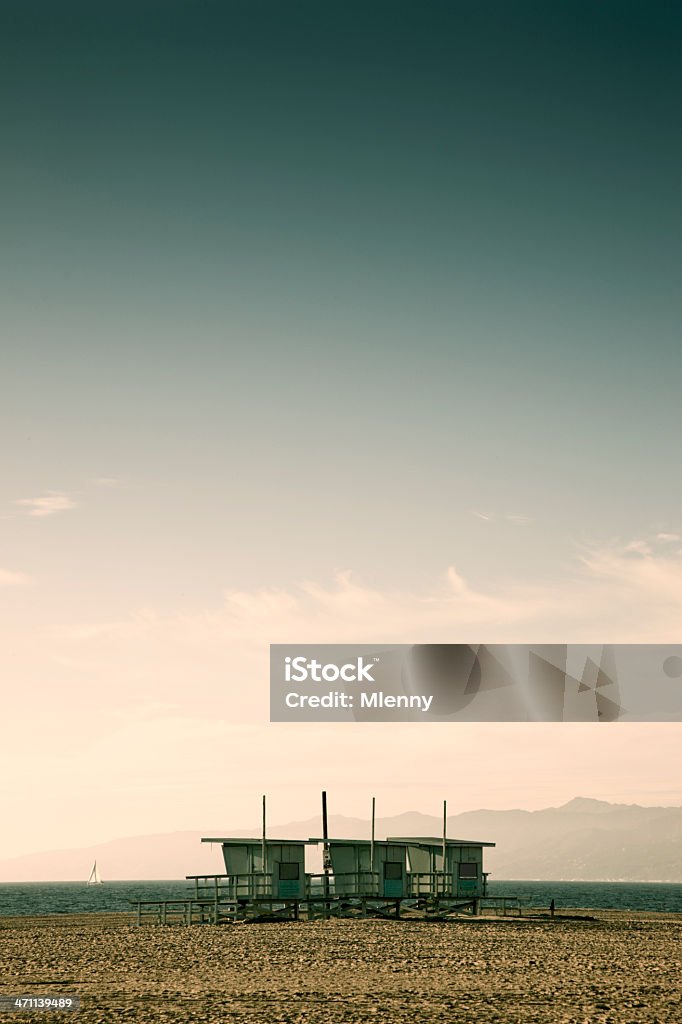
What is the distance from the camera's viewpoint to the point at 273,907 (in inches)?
2272

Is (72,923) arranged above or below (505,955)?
below

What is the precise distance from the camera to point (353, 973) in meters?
33.2

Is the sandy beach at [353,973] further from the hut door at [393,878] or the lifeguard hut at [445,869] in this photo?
the lifeguard hut at [445,869]

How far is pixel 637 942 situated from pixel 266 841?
19.5 metres

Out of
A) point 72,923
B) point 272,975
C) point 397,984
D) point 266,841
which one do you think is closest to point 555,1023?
point 397,984

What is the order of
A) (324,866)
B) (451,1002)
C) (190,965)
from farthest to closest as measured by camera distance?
(324,866), (190,965), (451,1002)

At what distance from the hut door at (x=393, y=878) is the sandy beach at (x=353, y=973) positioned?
718 cm

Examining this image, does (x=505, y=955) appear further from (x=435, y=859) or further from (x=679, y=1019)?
(x=435, y=859)

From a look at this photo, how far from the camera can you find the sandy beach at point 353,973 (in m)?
26.3
